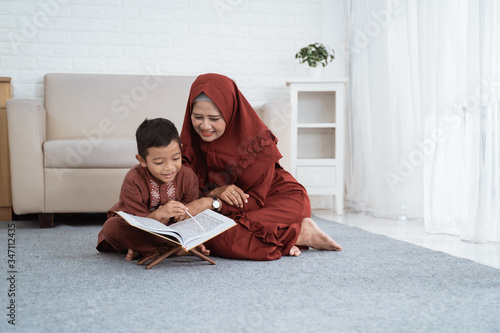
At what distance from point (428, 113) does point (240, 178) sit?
1199mm

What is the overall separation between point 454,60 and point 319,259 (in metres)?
1.21

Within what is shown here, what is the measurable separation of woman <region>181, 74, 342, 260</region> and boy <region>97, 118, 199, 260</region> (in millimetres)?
95

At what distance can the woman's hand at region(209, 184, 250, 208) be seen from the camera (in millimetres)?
1788

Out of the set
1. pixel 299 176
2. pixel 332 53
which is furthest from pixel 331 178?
pixel 332 53

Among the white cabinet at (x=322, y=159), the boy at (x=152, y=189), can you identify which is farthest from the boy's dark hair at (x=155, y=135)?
the white cabinet at (x=322, y=159)

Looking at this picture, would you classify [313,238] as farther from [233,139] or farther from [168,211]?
[168,211]

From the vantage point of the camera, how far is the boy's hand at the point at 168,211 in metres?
1.60

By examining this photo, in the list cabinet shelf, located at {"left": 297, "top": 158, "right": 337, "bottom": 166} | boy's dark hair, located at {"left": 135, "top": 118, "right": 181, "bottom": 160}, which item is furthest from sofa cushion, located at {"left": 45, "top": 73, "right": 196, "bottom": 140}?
boy's dark hair, located at {"left": 135, "top": 118, "right": 181, "bottom": 160}

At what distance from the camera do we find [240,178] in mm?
1873

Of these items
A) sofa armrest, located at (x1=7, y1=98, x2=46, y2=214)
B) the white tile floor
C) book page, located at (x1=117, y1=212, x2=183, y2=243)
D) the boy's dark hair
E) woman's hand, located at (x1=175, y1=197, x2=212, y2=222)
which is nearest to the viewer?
book page, located at (x1=117, y1=212, x2=183, y2=243)

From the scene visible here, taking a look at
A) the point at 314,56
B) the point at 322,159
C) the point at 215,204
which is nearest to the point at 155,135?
the point at 215,204

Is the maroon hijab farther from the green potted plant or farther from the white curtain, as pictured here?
the green potted plant

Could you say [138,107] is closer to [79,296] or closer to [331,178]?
[331,178]

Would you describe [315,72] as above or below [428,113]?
above
